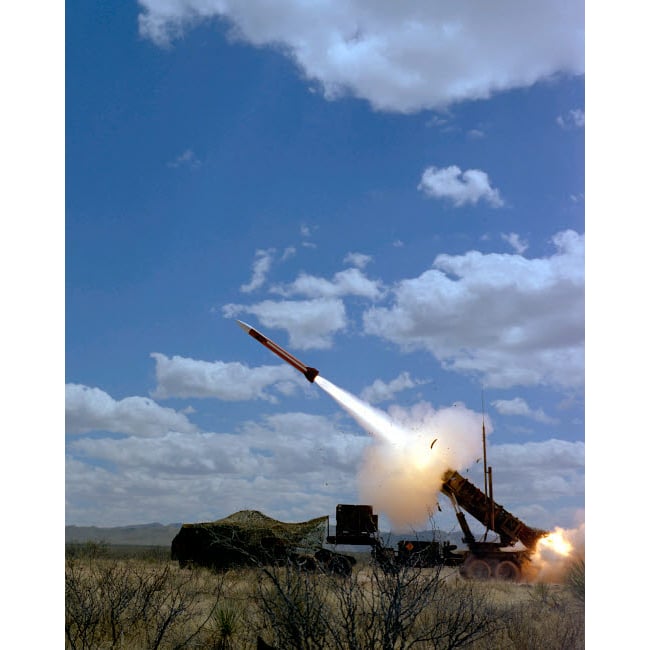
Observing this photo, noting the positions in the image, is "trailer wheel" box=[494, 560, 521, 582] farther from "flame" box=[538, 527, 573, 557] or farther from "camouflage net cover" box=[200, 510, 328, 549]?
"camouflage net cover" box=[200, 510, 328, 549]

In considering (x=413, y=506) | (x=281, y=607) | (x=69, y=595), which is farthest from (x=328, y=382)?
(x=281, y=607)

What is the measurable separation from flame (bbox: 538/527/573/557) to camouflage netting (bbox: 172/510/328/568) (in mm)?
8114

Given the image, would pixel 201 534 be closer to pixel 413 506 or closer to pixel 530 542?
pixel 413 506

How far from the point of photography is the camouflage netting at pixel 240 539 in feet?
74.8

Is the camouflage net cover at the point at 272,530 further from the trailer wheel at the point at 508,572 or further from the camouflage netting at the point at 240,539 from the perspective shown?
the trailer wheel at the point at 508,572

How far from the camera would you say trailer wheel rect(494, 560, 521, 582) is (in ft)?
85.1

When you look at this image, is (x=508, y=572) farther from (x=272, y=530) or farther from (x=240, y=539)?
(x=240, y=539)

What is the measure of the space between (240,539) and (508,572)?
9773 mm

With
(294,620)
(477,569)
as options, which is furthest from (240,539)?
(294,620)

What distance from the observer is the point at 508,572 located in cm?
2605
